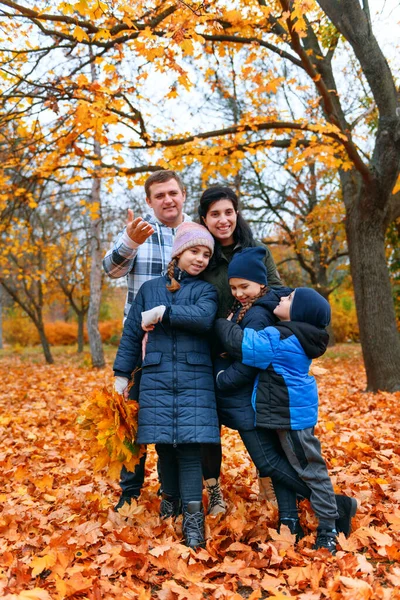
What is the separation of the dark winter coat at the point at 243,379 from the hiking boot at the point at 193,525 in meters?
0.49

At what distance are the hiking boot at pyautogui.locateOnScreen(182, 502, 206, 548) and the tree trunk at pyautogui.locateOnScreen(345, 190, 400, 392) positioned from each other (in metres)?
5.11

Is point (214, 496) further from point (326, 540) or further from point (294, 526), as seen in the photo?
point (326, 540)

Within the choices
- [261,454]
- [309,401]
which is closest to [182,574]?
[261,454]

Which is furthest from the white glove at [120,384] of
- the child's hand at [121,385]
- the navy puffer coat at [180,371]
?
the navy puffer coat at [180,371]

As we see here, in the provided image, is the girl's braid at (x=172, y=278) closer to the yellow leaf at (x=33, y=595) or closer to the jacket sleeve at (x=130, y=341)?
the jacket sleeve at (x=130, y=341)

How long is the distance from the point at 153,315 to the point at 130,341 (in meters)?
0.33

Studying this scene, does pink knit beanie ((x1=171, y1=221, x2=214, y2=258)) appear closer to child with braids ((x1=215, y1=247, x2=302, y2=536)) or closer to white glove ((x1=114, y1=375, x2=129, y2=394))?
child with braids ((x1=215, y1=247, x2=302, y2=536))

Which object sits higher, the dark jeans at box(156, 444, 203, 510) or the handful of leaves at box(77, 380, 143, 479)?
the handful of leaves at box(77, 380, 143, 479)

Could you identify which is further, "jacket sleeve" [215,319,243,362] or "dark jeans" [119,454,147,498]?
"dark jeans" [119,454,147,498]

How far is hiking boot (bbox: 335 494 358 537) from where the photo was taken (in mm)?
2773

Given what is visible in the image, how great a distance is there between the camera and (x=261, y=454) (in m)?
2.81

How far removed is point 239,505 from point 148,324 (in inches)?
51.4

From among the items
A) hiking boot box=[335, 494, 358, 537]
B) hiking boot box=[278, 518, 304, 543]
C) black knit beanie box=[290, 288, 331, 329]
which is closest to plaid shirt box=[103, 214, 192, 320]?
black knit beanie box=[290, 288, 331, 329]

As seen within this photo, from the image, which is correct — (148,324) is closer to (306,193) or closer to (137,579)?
(137,579)
